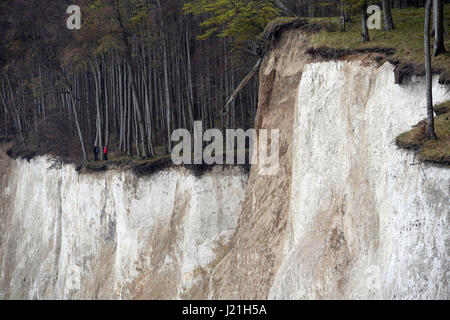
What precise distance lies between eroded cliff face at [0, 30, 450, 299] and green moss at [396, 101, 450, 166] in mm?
244

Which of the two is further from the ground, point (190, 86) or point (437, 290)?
point (190, 86)

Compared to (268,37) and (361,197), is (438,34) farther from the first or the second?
(268,37)

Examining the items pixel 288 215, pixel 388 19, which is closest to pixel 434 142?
pixel 288 215

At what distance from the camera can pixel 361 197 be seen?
43.1 feet

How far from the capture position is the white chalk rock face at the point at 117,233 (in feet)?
76.7

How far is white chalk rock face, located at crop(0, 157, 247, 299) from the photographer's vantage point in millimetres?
23375

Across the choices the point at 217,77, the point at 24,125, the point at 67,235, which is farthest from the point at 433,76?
the point at 24,125

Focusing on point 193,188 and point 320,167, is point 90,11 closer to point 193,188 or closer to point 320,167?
point 193,188

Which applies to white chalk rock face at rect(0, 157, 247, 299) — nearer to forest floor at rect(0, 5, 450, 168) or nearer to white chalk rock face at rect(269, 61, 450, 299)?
forest floor at rect(0, 5, 450, 168)

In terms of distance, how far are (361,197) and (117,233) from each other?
1677 cm

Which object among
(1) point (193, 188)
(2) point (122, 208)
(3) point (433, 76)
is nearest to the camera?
(3) point (433, 76)

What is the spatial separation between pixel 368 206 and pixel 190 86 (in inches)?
724

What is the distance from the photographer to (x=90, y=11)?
2630 centimetres

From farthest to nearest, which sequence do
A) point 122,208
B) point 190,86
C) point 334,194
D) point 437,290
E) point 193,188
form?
point 190,86 → point 122,208 → point 193,188 → point 334,194 → point 437,290
